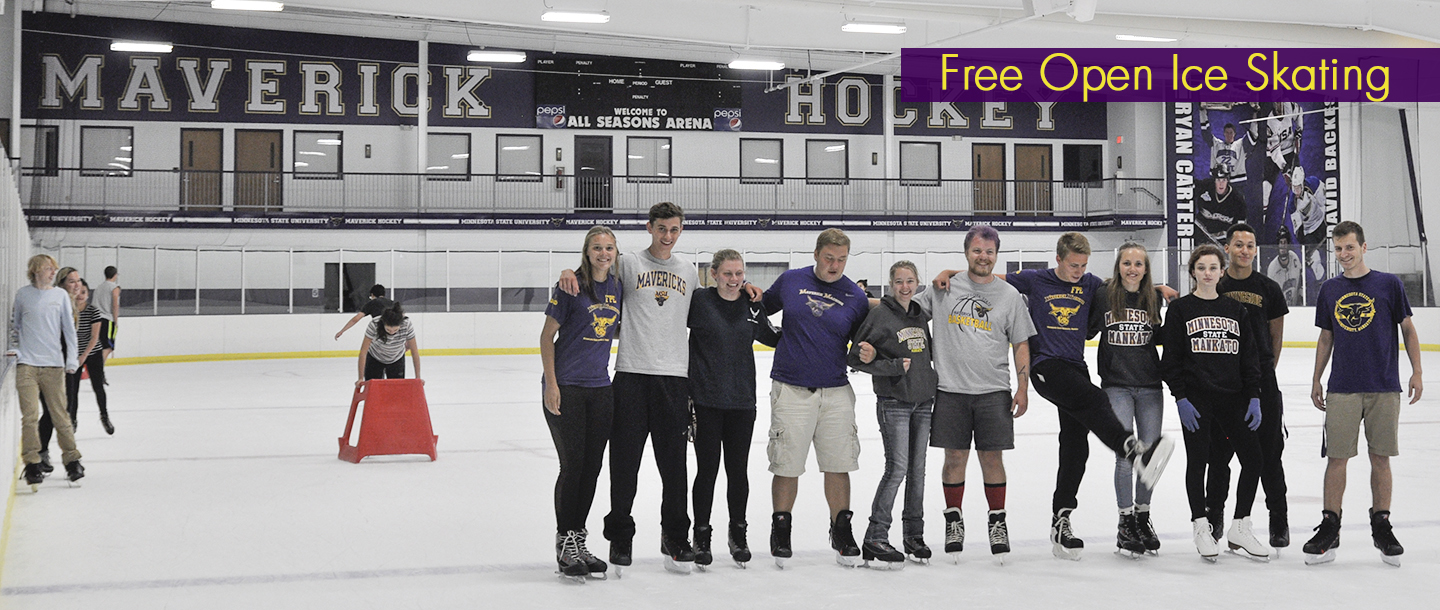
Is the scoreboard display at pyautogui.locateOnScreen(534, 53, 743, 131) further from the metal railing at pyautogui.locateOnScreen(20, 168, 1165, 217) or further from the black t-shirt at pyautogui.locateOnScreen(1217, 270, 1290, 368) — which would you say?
the black t-shirt at pyautogui.locateOnScreen(1217, 270, 1290, 368)

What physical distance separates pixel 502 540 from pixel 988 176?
27401mm

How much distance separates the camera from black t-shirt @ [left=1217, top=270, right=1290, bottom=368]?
17.1ft

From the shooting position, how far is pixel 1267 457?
17.3 ft

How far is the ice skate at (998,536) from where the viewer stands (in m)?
5.17

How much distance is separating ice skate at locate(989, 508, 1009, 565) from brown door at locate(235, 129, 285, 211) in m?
24.7

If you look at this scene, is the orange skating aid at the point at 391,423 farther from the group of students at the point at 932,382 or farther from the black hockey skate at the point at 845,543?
the black hockey skate at the point at 845,543

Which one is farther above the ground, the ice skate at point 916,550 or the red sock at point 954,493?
the red sock at point 954,493

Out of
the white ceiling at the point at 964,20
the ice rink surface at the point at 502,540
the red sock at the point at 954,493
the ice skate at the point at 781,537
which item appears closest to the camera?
the ice rink surface at the point at 502,540

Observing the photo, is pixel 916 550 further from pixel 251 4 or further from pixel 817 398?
pixel 251 4

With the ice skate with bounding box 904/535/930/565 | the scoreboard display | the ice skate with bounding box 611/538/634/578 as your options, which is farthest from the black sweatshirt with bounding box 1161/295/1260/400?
the scoreboard display

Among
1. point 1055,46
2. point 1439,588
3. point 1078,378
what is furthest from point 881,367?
point 1055,46

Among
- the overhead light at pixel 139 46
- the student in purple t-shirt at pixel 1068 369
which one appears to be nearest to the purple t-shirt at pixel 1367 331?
the student in purple t-shirt at pixel 1068 369

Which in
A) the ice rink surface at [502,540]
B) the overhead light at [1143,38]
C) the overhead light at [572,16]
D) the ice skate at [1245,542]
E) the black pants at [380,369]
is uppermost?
the overhead light at [1143,38]

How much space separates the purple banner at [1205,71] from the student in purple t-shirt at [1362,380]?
52.4ft
